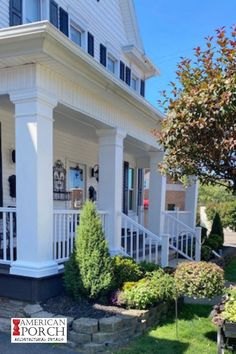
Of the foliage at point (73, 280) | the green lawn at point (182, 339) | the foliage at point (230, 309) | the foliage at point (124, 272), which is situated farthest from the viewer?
Answer: the foliage at point (124, 272)

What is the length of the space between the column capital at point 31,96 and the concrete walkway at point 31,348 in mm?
3222

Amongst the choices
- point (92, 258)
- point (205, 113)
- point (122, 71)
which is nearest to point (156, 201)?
point (122, 71)

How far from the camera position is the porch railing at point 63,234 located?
569 centimetres

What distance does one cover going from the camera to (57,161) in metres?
8.91

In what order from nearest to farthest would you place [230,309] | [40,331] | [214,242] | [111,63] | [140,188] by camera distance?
1. [230,309]
2. [40,331]
3. [111,63]
4. [214,242]
5. [140,188]

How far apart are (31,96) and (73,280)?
274 cm

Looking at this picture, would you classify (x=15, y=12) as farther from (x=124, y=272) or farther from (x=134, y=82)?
(x=134, y=82)

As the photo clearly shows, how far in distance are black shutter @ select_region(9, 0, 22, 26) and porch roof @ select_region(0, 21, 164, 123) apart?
8.15 feet

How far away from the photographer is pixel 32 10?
7.75 meters

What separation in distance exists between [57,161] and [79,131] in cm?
96

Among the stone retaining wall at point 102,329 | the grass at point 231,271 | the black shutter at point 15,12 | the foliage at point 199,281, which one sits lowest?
the grass at point 231,271

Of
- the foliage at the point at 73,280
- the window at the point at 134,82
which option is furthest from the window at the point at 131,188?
the foliage at the point at 73,280

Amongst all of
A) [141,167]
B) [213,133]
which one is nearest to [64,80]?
[213,133]

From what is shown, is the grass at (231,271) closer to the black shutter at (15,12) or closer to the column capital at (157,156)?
the column capital at (157,156)
